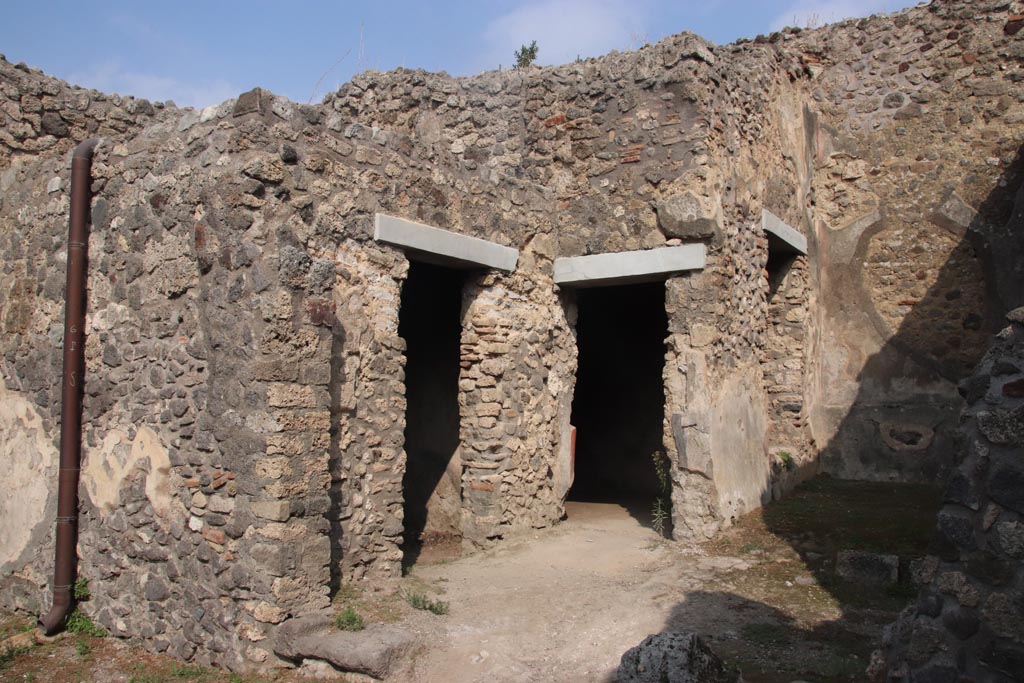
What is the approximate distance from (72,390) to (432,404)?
10.5 feet

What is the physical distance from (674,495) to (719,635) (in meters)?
2.17

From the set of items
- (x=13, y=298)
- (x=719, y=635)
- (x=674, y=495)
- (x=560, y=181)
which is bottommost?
(x=719, y=635)

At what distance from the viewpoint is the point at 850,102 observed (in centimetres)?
971

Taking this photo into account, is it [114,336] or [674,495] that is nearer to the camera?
[114,336]

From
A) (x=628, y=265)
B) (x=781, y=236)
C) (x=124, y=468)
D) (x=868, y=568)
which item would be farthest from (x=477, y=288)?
(x=868, y=568)

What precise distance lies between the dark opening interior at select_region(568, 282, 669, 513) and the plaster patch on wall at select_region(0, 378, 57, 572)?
20.0 ft

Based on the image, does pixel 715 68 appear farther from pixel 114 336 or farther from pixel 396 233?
pixel 114 336

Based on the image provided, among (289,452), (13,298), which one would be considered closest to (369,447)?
(289,452)

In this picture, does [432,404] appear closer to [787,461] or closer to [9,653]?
[787,461]

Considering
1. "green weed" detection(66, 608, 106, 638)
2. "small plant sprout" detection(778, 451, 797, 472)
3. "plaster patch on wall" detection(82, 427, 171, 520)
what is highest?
"plaster patch on wall" detection(82, 427, 171, 520)

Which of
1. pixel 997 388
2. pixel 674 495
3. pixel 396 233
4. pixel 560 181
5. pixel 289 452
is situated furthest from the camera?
pixel 560 181

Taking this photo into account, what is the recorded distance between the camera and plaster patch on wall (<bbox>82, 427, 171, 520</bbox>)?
17.4 ft

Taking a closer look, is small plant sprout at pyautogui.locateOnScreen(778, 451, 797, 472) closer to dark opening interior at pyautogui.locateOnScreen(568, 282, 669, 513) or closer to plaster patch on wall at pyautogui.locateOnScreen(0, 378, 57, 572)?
dark opening interior at pyautogui.locateOnScreen(568, 282, 669, 513)

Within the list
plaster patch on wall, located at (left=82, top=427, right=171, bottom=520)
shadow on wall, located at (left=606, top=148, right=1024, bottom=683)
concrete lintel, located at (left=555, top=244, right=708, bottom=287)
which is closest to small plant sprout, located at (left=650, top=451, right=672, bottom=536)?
shadow on wall, located at (left=606, top=148, right=1024, bottom=683)
